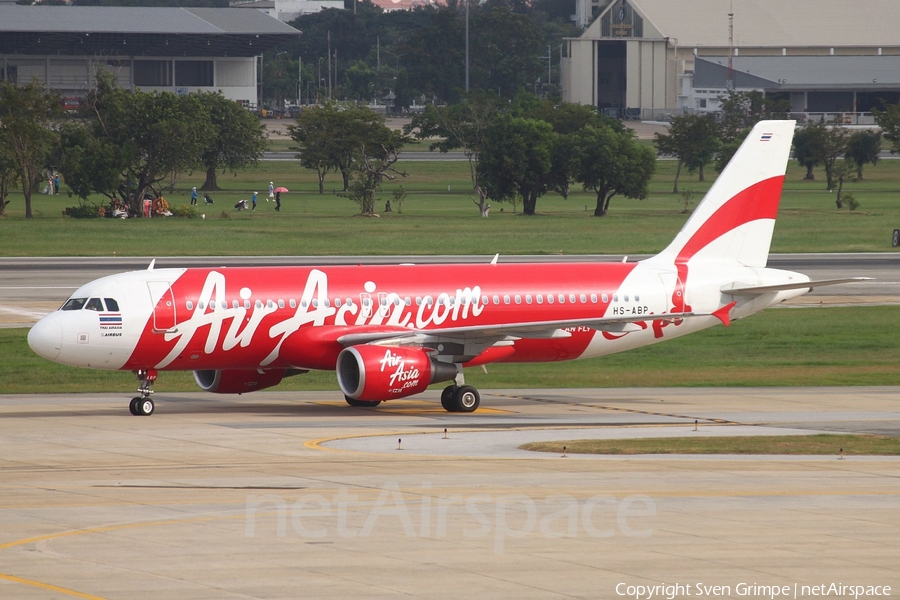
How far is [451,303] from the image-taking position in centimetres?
4012

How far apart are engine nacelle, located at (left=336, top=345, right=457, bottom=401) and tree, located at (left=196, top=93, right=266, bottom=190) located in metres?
112

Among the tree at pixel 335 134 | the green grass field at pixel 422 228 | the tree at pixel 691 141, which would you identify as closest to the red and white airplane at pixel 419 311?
the green grass field at pixel 422 228

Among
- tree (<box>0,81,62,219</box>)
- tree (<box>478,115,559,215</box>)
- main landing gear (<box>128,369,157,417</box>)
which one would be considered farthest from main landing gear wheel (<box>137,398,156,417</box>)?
tree (<box>478,115,559,215</box>)

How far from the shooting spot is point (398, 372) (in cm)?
3697

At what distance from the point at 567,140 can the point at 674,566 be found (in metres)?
105

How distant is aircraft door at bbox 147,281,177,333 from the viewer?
3706cm

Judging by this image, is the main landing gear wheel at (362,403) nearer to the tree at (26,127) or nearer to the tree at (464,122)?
the tree at (26,127)

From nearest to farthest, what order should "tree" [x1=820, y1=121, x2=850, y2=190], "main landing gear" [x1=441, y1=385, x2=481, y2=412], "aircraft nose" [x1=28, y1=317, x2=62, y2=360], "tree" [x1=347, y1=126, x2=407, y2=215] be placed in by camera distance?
1. "aircraft nose" [x1=28, y1=317, x2=62, y2=360]
2. "main landing gear" [x1=441, y1=385, x2=481, y2=412]
3. "tree" [x1=347, y1=126, x2=407, y2=215]
4. "tree" [x1=820, y1=121, x2=850, y2=190]

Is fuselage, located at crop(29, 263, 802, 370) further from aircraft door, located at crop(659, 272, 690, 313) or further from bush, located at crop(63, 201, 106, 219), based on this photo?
bush, located at crop(63, 201, 106, 219)

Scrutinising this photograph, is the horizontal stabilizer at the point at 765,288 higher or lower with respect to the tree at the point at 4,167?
lower

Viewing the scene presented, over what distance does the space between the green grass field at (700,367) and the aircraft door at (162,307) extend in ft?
24.6

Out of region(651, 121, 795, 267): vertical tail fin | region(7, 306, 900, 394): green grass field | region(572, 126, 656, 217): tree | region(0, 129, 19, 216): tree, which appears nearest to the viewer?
region(651, 121, 795, 267): vertical tail fin

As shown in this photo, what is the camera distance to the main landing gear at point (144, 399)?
37.0 meters

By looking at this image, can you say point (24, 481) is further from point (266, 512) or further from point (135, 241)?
point (135, 241)
